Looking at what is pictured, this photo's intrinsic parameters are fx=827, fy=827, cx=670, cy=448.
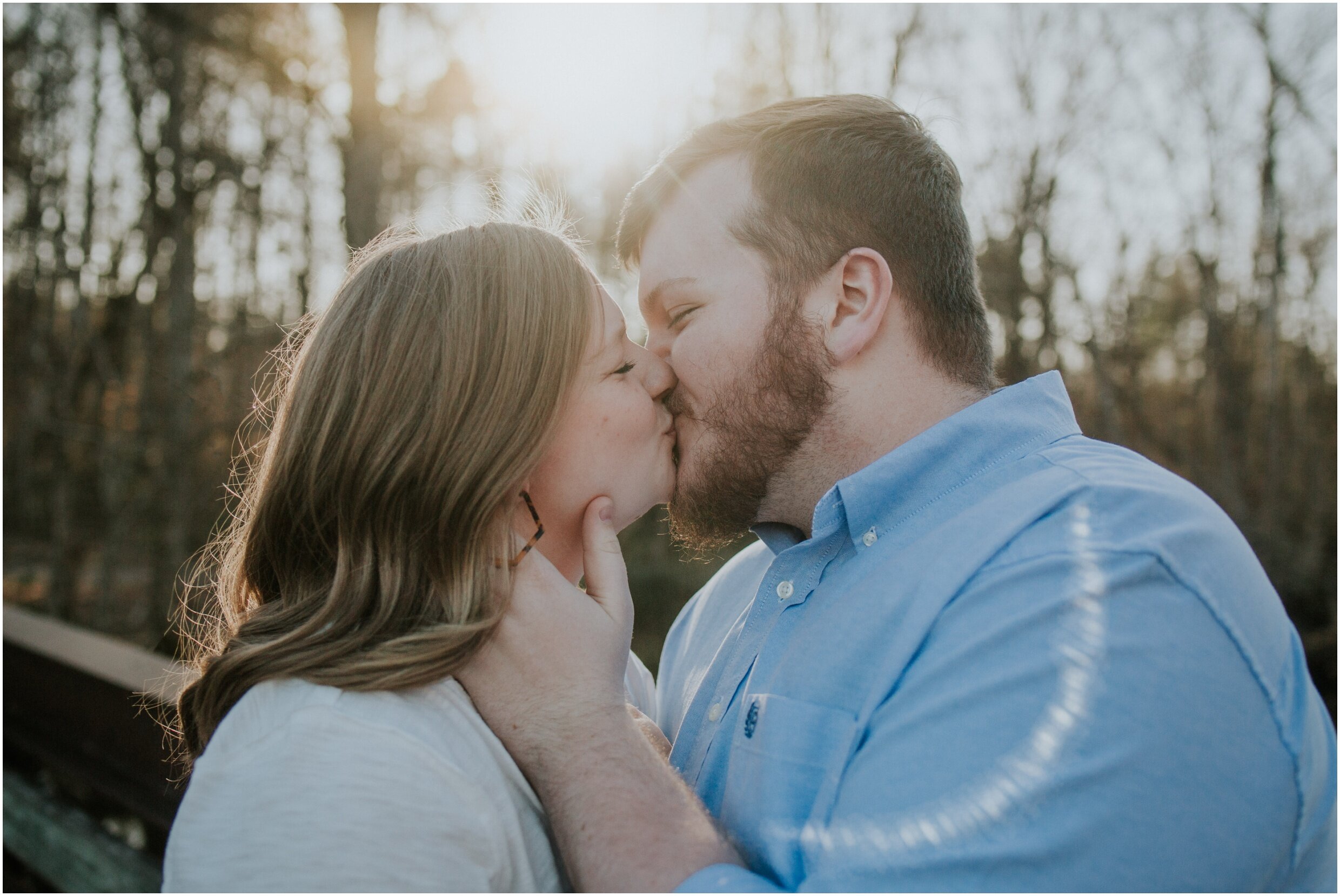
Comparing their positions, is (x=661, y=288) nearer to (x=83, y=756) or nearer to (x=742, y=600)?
(x=742, y=600)

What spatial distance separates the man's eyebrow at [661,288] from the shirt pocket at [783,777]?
102 cm

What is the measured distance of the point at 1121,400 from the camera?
8492 millimetres

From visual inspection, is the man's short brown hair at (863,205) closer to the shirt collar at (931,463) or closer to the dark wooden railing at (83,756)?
the shirt collar at (931,463)

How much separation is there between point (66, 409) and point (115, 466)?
2.56 ft

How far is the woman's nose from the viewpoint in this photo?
78.9 inches

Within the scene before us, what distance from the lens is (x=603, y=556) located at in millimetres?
1777

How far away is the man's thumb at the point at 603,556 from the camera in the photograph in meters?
1.71

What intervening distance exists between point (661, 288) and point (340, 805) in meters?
1.36

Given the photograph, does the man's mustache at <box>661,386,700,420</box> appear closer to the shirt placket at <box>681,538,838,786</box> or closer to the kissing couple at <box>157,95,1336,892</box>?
the kissing couple at <box>157,95,1336,892</box>

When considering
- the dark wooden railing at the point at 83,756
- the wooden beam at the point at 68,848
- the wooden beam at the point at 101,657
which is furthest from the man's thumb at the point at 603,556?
the wooden beam at the point at 68,848

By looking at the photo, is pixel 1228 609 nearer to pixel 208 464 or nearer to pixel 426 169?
pixel 426 169

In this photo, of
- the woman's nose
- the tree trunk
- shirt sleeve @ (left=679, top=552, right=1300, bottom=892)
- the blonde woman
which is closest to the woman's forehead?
the blonde woman

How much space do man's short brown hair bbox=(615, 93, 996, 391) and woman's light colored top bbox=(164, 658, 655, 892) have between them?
1.25 m

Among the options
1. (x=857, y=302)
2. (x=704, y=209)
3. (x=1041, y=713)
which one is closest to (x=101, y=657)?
(x=704, y=209)
